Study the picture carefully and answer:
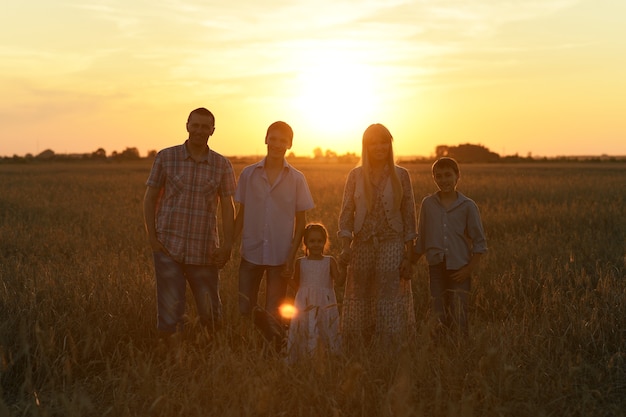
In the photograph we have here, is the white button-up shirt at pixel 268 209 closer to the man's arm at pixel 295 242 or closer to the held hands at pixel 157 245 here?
the man's arm at pixel 295 242

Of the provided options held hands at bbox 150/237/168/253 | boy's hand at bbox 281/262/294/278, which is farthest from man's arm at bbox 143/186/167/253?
boy's hand at bbox 281/262/294/278

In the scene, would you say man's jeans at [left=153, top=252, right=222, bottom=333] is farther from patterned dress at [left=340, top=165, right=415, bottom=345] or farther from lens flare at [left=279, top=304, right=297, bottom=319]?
patterned dress at [left=340, top=165, right=415, bottom=345]

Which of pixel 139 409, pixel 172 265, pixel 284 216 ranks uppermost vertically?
pixel 284 216

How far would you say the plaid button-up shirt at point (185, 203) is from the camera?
459cm

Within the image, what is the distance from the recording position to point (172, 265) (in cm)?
459

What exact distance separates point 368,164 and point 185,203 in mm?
1459

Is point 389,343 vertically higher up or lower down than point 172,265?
lower down

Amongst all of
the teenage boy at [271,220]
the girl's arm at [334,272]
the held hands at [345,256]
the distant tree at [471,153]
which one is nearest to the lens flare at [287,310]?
the teenage boy at [271,220]

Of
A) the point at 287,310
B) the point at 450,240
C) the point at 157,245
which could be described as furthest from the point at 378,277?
the point at 157,245

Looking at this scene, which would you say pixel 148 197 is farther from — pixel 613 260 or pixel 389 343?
pixel 613 260

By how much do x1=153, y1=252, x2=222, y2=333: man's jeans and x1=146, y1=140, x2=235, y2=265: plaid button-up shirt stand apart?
8cm

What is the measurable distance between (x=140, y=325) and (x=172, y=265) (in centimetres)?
92

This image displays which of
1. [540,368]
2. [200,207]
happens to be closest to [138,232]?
[200,207]

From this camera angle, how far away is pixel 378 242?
15.3 ft
